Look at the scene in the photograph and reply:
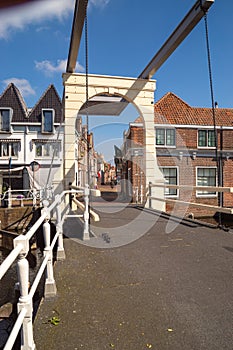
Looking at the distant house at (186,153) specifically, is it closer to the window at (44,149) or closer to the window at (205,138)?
the window at (205,138)

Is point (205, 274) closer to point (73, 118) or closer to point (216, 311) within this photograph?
point (216, 311)

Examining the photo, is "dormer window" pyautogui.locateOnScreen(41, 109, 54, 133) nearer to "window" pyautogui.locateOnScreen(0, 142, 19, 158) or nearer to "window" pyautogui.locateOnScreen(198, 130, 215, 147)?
"window" pyautogui.locateOnScreen(0, 142, 19, 158)

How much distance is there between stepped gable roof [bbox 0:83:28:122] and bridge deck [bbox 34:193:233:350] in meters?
21.5

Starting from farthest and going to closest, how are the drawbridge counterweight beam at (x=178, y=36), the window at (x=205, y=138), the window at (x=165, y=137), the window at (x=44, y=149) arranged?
the window at (x=44, y=149) < the window at (x=205, y=138) < the window at (x=165, y=137) < the drawbridge counterweight beam at (x=178, y=36)

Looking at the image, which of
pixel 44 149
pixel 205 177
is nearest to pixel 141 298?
pixel 205 177

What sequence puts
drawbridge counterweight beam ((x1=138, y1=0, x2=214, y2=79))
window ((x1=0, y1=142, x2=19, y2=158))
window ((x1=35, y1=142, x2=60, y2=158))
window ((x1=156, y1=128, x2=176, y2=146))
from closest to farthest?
drawbridge counterweight beam ((x1=138, y1=0, x2=214, y2=79)) < window ((x1=156, y1=128, x2=176, y2=146)) < window ((x1=0, y1=142, x2=19, y2=158)) < window ((x1=35, y1=142, x2=60, y2=158))

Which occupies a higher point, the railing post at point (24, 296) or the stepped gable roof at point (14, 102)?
the stepped gable roof at point (14, 102)

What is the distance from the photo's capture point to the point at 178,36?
20.1ft

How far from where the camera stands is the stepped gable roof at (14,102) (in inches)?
923

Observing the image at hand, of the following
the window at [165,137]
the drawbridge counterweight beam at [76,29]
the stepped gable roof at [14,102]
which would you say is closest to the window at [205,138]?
the window at [165,137]

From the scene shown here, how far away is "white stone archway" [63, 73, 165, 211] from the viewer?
26.0 ft

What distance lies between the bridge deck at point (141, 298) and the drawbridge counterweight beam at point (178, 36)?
4214 mm

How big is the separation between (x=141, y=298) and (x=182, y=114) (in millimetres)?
15185

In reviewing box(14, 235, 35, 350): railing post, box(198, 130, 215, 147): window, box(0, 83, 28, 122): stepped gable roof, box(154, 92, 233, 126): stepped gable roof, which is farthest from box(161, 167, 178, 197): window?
box(0, 83, 28, 122): stepped gable roof
